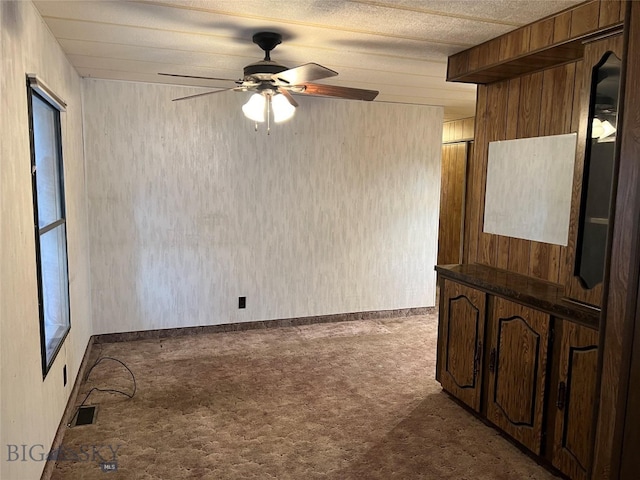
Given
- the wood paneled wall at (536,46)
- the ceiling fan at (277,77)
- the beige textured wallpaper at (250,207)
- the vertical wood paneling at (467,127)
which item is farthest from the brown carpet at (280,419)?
the vertical wood paneling at (467,127)

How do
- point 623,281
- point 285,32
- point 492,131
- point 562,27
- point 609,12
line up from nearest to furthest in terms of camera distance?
point 623,281
point 609,12
point 562,27
point 285,32
point 492,131

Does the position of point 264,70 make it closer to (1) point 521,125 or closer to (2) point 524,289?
(1) point 521,125

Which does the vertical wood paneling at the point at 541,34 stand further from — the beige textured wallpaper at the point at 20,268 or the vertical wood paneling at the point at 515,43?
the beige textured wallpaper at the point at 20,268

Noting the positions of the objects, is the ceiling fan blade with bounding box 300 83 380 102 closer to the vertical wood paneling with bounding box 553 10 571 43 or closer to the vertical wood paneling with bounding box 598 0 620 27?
the vertical wood paneling with bounding box 553 10 571 43

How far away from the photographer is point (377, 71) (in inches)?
141

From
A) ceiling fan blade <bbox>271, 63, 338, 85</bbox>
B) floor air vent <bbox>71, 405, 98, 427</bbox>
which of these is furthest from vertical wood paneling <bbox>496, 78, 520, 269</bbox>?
floor air vent <bbox>71, 405, 98, 427</bbox>

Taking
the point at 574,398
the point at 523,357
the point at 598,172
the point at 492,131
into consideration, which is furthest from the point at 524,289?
the point at 492,131

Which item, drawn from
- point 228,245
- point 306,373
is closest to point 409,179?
point 228,245

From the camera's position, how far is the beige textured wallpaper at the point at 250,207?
13.8ft

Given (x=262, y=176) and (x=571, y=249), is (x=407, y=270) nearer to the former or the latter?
(x=262, y=176)

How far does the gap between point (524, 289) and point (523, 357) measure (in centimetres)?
37

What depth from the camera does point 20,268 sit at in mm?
1925

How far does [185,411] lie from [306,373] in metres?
1.00

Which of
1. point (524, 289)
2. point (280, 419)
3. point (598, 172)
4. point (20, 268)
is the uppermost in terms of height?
point (598, 172)
